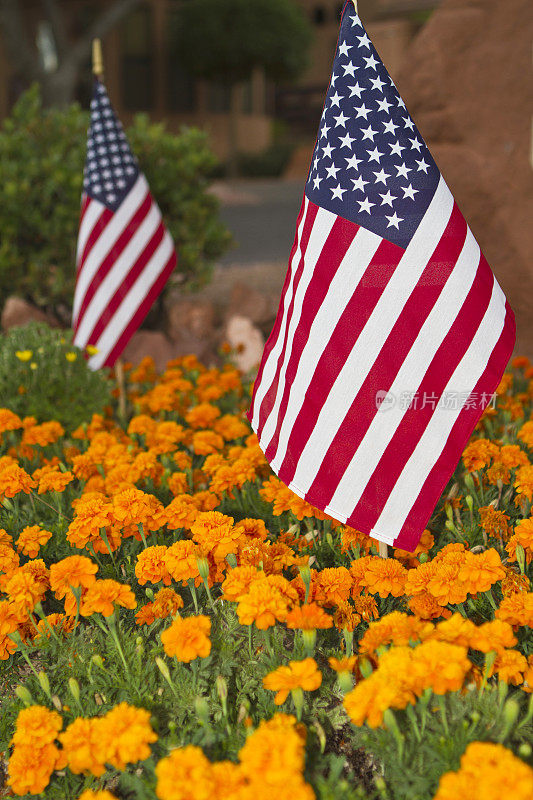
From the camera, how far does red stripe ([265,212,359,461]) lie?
2378 millimetres

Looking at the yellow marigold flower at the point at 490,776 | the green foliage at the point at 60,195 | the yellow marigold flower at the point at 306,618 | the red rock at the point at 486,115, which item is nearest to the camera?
the yellow marigold flower at the point at 490,776

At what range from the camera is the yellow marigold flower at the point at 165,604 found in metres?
2.20

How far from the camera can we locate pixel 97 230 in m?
4.47

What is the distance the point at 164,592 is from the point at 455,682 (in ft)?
3.08

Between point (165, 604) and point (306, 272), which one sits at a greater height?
point (306, 272)

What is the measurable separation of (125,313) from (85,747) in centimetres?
315

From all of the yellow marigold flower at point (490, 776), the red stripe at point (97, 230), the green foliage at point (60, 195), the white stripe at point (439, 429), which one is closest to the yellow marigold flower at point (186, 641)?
the yellow marigold flower at point (490, 776)

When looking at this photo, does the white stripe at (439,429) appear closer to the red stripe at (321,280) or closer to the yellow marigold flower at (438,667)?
the red stripe at (321,280)

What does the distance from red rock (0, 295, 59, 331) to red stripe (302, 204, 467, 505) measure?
442 centimetres

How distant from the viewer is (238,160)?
25.9 m

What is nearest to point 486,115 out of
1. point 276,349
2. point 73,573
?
point 276,349

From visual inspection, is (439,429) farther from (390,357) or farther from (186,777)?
(186,777)

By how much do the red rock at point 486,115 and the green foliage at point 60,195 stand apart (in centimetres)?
216

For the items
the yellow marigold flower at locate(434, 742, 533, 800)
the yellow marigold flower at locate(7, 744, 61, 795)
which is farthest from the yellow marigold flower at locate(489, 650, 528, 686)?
the yellow marigold flower at locate(7, 744, 61, 795)
